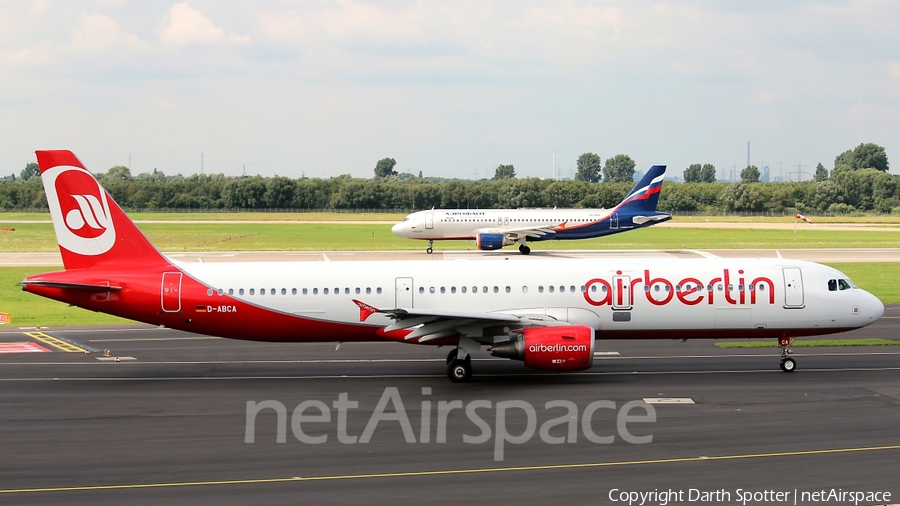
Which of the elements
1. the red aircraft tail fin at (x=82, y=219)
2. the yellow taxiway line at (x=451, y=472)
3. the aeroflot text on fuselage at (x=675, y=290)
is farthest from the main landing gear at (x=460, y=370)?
the red aircraft tail fin at (x=82, y=219)

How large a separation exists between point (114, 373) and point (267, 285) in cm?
596

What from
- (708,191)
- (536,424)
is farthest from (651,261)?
(708,191)

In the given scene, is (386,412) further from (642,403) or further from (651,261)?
(651,261)

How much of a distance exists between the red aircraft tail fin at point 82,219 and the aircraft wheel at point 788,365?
65.2ft

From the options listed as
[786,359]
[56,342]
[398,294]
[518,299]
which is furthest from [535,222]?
[398,294]

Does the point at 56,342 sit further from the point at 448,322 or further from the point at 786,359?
the point at 786,359

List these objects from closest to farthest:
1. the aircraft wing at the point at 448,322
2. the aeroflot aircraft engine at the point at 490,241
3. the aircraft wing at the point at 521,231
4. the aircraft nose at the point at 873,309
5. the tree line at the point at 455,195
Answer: the aircraft wing at the point at 448,322 < the aircraft nose at the point at 873,309 < the aeroflot aircraft engine at the point at 490,241 < the aircraft wing at the point at 521,231 < the tree line at the point at 455,195

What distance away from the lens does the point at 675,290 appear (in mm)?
27344

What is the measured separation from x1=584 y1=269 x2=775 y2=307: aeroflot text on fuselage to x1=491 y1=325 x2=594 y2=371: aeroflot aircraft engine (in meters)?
2.28

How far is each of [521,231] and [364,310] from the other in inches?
2065

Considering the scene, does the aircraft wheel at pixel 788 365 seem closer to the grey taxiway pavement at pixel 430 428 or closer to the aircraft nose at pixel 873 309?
the grey taxiway pavement at pixel 430 428

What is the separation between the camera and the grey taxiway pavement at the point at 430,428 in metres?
16.9

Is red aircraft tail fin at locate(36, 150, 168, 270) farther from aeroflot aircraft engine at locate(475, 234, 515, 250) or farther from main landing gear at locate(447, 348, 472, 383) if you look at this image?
aeroflot aircraft engine at locate(475, 234, 515, 250)

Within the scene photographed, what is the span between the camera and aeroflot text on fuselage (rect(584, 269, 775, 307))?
2730 centimetres
